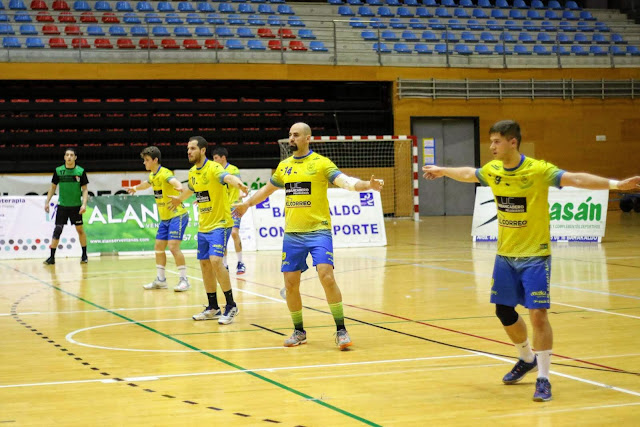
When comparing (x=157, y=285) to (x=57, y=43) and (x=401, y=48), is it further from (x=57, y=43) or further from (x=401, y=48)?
(x=401, y=48)

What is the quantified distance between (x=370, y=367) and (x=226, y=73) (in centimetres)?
2136

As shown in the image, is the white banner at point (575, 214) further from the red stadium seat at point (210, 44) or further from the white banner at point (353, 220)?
the red stadium seat at point (210, 44)

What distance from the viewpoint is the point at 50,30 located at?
26.5 m

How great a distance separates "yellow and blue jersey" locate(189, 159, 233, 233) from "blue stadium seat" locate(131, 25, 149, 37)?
731 inches

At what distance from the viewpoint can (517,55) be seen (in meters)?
30.7

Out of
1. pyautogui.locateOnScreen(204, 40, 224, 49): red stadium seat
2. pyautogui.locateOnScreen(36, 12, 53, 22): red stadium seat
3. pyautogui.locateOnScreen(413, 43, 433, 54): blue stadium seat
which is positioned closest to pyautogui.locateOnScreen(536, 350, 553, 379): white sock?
pyautogui.locateOnScreen(204, 40, 224, 49): red stadium seat

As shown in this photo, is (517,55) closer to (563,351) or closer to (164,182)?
(164,182)

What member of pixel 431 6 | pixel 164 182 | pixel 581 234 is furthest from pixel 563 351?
pixel 431 6

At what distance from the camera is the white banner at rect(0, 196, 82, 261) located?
59.5 feet

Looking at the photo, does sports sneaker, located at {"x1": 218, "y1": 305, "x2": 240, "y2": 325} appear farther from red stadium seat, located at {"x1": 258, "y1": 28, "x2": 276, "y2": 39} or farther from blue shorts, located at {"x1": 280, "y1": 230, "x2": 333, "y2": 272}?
red stadium seat, located at {"x1": 258, "y1": 28, "x2": 276, "y2": 39}

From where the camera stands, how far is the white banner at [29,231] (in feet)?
59.5

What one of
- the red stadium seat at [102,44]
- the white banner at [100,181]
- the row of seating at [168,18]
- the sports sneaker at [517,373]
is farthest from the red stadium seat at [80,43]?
the sports sneaker at [517,373]

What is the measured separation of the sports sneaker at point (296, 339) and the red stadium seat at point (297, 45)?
21.1 meters

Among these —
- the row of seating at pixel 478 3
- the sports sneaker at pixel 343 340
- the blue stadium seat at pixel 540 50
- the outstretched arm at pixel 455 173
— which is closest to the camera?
the outstretched arm at pixel 455 173
